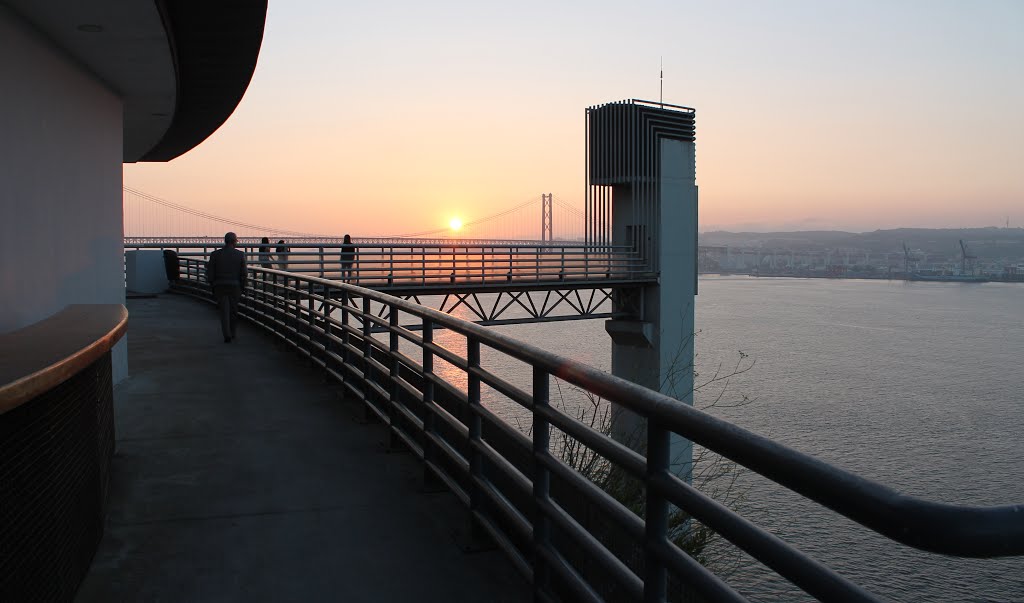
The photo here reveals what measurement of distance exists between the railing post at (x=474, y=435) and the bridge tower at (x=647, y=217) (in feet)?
90.3

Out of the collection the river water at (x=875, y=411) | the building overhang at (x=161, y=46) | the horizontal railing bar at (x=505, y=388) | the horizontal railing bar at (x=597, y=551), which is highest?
the building overhang at (x=161, y=46)

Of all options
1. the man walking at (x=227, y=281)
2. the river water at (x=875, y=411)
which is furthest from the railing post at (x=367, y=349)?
the man walking at (x=227, y=281)

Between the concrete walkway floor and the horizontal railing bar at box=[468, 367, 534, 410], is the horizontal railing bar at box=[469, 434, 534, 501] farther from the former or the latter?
the concrete walkway floor

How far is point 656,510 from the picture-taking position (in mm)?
2211

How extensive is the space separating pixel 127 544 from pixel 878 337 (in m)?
99.6

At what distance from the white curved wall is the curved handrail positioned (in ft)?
19.3

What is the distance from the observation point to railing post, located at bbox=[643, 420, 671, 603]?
2.19 m

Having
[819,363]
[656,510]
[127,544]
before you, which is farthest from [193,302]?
[819,363]

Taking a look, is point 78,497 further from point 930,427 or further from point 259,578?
point 930,427

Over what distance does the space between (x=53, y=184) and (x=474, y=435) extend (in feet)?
17.9

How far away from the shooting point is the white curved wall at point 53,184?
6207 mm

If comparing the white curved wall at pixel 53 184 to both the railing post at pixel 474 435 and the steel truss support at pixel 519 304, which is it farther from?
the railing post at pixel 474 435

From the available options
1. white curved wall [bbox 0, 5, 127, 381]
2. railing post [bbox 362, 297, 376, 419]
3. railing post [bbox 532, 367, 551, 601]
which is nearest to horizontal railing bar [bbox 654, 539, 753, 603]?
railing post [bbox 532, 367, 551, 601]

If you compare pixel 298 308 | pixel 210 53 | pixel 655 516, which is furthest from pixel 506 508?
pixel 210 53
